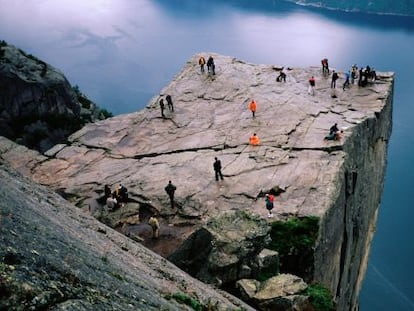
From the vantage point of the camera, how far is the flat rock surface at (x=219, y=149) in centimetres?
2439

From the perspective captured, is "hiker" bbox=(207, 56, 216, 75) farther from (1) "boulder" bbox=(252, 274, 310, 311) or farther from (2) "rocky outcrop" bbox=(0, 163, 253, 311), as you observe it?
(2) "rocky outcrop" bbox=(0, 163, 253, 311)

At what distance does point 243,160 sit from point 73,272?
20190 mm

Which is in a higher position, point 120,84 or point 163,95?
point 163,95

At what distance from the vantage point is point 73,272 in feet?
25.5

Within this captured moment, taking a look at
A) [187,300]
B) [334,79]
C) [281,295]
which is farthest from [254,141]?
[187,300]

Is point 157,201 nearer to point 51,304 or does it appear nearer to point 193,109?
point 193,109

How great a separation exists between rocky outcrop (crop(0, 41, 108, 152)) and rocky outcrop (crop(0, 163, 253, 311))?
114ft

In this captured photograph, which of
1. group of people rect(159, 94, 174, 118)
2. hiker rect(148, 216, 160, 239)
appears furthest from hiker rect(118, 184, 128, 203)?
group of people rect(159, 94, 174, 118)

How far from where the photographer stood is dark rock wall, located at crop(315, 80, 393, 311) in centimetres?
2415

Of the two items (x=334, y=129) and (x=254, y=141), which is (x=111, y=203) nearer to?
(x=254, y=141)

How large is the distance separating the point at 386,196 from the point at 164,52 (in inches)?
2512

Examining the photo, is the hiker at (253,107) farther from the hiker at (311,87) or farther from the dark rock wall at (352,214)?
the dark rock wall at (352,214)

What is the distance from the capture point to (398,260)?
7619 cm

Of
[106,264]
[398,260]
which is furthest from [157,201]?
[398,260]
